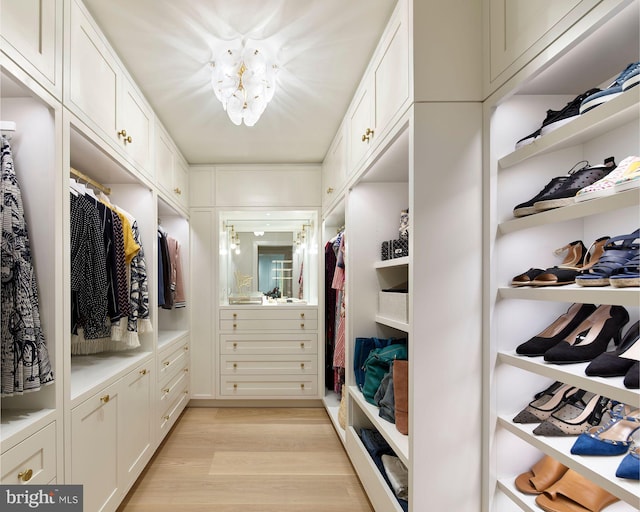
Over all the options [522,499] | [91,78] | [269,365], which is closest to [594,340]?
[522,499]

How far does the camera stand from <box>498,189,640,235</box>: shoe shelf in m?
0.99

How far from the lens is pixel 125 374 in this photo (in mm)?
2242

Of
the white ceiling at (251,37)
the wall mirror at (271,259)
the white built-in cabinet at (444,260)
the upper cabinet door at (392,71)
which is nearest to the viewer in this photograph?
the white built-in cabinet at (444,260)

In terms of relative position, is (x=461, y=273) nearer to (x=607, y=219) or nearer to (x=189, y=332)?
(x=607, y=219)

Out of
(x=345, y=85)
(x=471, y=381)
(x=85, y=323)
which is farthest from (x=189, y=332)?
(x=471, y=381)

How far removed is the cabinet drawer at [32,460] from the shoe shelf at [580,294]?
5.45ft

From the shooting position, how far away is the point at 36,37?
1401mm

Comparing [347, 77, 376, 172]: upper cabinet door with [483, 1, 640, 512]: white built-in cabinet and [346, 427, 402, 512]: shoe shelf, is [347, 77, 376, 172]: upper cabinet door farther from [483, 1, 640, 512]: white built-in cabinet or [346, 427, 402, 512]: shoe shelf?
[346, 427, 402, 512]: shoe shelf

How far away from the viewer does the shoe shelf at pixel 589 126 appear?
0.98m

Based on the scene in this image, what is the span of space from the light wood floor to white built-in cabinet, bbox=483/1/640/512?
1.19 metres

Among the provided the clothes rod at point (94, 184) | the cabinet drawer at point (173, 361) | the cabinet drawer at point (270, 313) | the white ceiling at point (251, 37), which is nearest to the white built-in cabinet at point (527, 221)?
the white ceiling at point (251, 37)

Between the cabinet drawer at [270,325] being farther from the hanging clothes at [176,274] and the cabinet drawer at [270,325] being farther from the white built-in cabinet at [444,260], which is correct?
the white built-in cabinet at [444,260]

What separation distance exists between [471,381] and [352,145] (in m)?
1.66

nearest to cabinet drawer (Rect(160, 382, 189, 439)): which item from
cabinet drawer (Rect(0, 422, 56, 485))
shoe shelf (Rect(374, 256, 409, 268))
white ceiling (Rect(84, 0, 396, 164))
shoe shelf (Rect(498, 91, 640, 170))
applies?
cabinet drawer (Rect(0, 422, 56, 485))
